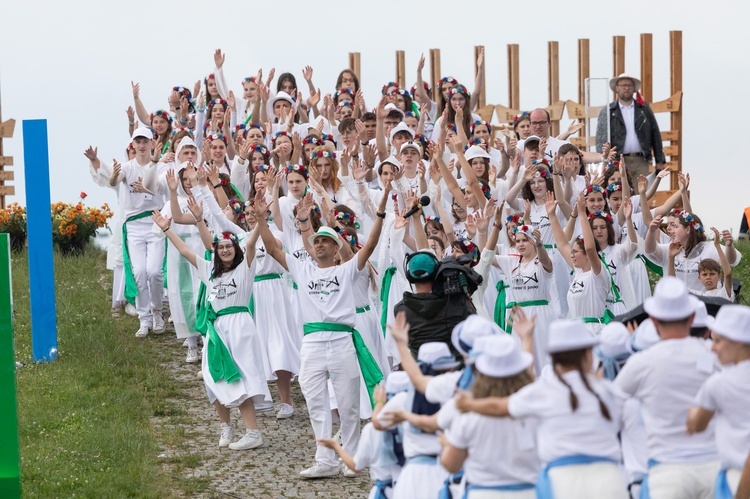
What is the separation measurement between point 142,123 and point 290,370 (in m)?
6.64

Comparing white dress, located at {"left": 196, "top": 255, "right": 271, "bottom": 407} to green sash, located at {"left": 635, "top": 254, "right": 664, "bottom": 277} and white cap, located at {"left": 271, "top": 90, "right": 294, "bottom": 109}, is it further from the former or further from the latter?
white cap, located at {"left": 271, "top": 90, "right": 294, "bottom": 109}

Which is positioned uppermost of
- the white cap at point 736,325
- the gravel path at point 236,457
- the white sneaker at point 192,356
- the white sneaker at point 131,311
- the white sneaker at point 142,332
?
the white cap at point 736,325

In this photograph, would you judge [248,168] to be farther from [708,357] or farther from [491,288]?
[708,357]

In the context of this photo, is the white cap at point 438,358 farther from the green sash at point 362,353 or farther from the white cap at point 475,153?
the white cap at point 475,153

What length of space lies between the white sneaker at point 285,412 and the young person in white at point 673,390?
669 cm

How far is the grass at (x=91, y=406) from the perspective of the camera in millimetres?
11280

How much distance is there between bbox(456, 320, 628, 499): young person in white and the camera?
257 inches

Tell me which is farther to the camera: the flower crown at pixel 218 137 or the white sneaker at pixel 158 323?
the white sneaker at pixel 158 323

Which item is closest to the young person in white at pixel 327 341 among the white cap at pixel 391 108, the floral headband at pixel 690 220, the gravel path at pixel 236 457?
the gravel path at pixel 236 457

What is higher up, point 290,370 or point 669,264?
point 669,264

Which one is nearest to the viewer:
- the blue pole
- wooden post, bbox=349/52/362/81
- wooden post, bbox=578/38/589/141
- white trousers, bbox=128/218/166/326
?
the blue pole

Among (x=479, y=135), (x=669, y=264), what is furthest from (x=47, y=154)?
(x=669, y=264)

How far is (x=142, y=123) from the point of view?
61.9 feet

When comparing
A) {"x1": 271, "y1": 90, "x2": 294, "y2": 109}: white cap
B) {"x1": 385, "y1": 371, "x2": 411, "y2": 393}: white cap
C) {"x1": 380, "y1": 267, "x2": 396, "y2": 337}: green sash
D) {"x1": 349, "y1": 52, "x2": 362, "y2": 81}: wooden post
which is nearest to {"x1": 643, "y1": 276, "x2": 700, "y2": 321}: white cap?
{"x1": 385, "y1": 371, "x2": 411, "y2": 393}: white cap
